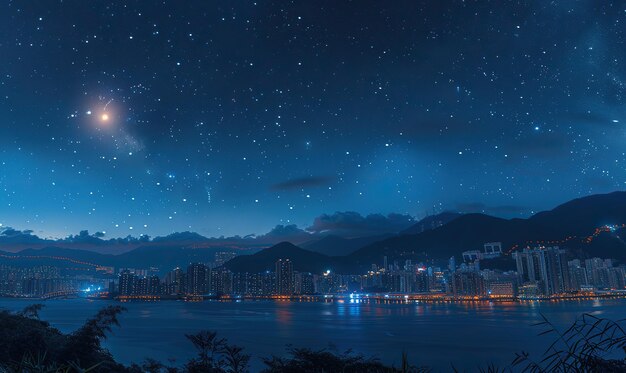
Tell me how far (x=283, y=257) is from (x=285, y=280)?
43.0 metres

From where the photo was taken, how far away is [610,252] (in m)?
132

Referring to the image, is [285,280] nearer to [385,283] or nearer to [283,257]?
[385,283]

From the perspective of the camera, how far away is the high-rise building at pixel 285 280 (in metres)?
138

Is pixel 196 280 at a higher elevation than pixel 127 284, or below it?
higher

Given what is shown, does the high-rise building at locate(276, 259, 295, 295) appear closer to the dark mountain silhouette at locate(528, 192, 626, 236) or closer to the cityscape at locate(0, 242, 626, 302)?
the cityscape at locate(0, 242, 626, 302)

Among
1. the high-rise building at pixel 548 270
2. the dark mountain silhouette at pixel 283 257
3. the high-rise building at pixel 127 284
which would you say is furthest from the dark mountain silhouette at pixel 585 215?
the high-rise building at pixel 127 284

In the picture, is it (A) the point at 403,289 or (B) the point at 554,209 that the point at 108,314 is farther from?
(B) the point at 554,209

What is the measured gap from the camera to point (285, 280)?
13962 centimetres

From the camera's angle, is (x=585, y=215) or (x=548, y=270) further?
(x=585, y=215)

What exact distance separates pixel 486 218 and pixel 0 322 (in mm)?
192137

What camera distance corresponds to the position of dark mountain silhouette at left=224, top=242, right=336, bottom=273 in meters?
178

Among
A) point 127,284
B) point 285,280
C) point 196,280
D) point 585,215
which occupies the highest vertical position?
point 585,215

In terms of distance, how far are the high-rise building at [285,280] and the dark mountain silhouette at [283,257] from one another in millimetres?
29722

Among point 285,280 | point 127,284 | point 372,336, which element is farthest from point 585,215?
point 127,284
